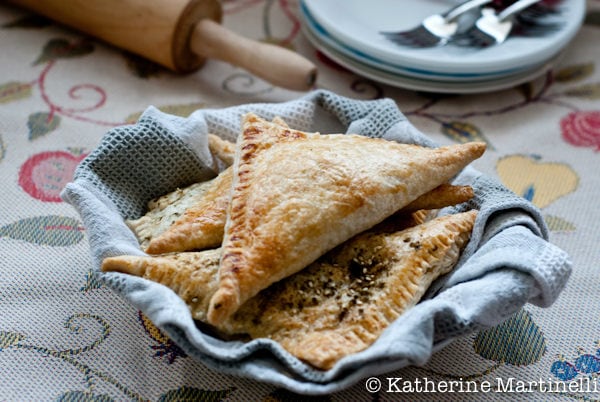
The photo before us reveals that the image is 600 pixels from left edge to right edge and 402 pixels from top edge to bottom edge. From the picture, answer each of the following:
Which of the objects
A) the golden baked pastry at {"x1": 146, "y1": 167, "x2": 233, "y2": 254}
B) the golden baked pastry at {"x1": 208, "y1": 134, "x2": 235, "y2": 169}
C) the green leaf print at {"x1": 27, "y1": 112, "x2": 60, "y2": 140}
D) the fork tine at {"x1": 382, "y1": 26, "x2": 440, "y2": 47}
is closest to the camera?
the golden baked pastry at {"x1": 146, "y1": 167, "x2": 233, "y2": 254}

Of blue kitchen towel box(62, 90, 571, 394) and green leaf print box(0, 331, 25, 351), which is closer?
blue kitchen towel box(62, 90, 571, 394)

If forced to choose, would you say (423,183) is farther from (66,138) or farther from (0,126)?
(0,126)

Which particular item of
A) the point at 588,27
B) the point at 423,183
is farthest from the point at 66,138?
the point at 588,27

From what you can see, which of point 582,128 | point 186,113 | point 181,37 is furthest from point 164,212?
point 582,128

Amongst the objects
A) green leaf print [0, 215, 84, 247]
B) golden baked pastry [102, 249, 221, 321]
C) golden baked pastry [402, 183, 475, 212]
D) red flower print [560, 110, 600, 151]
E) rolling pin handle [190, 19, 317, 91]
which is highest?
golden baked pastry [402, 183, 475, 212]

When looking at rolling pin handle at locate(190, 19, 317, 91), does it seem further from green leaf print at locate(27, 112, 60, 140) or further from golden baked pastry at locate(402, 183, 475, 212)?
golden baked pastry at locate(402, 183, 475, 212)

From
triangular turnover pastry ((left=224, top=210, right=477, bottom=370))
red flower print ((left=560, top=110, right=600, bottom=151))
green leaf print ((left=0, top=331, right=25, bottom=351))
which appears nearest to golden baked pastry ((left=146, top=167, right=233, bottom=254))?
triangular turnover pastry ((left=224, top=210, right=477, bottom=370))

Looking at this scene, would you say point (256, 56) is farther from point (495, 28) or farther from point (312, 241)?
point (312, 241)

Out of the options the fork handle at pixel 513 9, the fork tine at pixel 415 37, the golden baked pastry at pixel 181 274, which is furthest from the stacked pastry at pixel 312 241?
the fork handle at pixel 513 9
